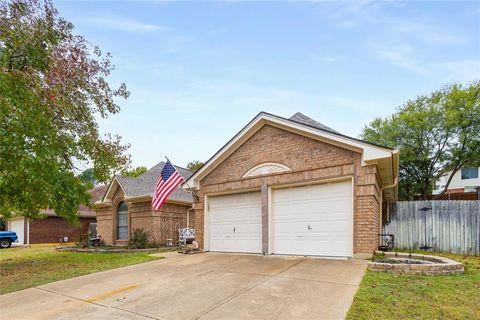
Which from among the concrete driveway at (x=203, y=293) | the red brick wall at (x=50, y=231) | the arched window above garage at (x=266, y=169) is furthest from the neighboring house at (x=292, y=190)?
the red brick wall at (x=50, y=231)

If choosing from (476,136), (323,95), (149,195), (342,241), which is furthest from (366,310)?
(476,136)

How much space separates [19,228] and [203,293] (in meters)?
27.9

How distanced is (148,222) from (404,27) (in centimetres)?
1441

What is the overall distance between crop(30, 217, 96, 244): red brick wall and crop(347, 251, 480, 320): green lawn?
26.7 metres

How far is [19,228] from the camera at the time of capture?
2680 centimetres

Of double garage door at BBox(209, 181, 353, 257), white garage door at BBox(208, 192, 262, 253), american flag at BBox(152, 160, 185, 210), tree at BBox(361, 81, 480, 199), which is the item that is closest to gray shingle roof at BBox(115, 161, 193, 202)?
american flag at BBox(152, 160, 185, 210)

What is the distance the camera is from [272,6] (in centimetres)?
1101

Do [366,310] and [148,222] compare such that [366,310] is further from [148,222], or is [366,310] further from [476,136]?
[476,136]

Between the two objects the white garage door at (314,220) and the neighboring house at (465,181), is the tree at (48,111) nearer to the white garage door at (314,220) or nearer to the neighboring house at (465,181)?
the white garage door at (314,220)

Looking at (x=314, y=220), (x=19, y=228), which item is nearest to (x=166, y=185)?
(x=314, y=220)

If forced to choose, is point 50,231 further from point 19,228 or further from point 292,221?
point 292,221

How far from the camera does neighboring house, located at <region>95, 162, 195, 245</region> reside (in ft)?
55.0

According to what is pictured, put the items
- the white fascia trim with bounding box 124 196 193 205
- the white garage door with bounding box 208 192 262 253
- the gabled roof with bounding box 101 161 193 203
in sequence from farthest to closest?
the gabled roof with bounding box 101 161 193 203 → the white fascia trim with bounding box 124 196 193 205 → the white garage door with bounding box 208 192 262 253

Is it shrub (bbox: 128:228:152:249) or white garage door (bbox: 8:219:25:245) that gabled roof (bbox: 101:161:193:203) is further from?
white garage door (bbox: 8:219:25:245)
